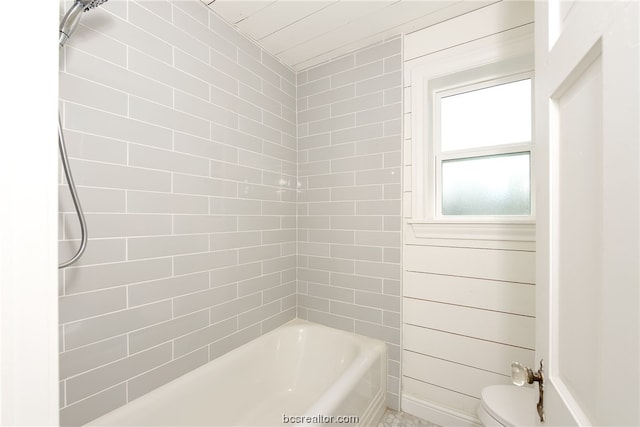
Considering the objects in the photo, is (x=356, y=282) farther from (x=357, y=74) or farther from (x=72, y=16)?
(x=72, y=16)

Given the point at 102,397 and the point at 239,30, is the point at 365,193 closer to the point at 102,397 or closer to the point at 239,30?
the point at 239,30

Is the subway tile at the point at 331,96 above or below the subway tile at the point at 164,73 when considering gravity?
above

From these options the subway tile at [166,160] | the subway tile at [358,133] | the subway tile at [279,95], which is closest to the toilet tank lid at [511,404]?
the subway tile at [358,133]

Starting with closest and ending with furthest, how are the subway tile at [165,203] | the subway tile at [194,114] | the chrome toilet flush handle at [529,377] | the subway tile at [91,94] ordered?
the chrome toilet flush handle at [529,377] < the subway tile at [91,94] < the subway tile at [165,203] < the subway tile at [194,114]

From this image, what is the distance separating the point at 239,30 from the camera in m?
1.71

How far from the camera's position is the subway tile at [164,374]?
1.24 m

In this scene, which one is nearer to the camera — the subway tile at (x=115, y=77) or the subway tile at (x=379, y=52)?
the subway tile at (x=115, y=77)

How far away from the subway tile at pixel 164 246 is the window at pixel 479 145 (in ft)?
4.22

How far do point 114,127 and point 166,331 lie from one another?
95cm

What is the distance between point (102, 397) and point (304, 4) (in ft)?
6.74

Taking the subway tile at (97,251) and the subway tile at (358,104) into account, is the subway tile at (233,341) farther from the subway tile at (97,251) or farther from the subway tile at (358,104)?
the subway tile at (358,104)

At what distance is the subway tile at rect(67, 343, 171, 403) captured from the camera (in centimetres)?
107

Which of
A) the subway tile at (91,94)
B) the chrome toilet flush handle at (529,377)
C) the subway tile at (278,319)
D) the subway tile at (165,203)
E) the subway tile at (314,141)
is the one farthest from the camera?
the subway tile at (314,141)

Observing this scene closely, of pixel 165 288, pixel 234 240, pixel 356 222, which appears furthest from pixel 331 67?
pixel 165 288
